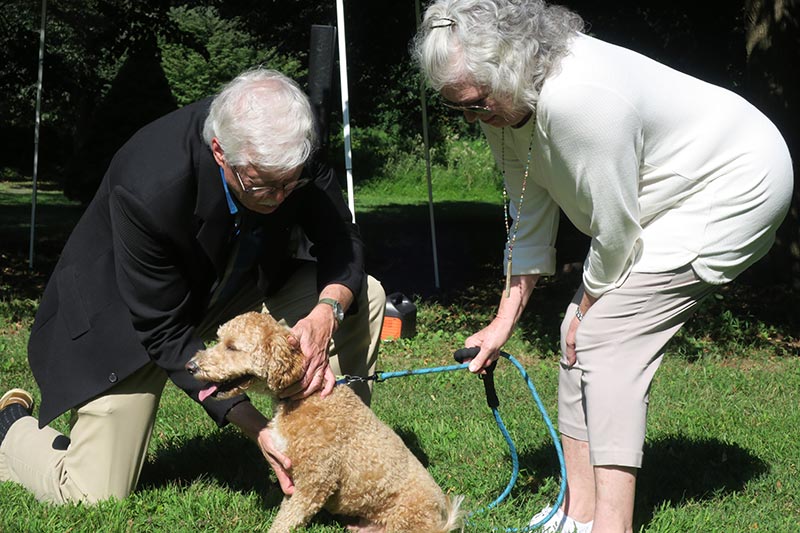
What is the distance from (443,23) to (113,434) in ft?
7.89

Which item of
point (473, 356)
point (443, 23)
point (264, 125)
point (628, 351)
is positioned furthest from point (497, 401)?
point (443, 23)

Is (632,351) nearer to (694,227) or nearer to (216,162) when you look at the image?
(694,227)

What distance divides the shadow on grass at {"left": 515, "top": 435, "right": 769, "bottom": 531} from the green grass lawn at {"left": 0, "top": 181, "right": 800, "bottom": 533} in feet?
0.04

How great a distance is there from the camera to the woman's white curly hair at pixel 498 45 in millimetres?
2859

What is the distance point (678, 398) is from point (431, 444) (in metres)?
2.09

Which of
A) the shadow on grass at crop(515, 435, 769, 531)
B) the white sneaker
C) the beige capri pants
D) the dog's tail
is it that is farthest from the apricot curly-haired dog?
the shadow on grass at crop(515, 435, 769, 531)

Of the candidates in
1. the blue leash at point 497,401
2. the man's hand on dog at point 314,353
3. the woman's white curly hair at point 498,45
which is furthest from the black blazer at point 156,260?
the woman's white curly hair at point 498,45

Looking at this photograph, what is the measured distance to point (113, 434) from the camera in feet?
12.5

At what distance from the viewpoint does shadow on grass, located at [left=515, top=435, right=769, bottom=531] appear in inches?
164

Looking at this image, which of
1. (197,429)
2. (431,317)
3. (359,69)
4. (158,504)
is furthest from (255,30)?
(158,504)

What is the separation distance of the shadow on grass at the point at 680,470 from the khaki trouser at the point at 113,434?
115 cm

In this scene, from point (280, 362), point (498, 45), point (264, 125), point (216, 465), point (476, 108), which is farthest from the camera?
point (216, 465)

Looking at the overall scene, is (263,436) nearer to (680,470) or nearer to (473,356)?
(473,356)

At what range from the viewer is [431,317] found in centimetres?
865
